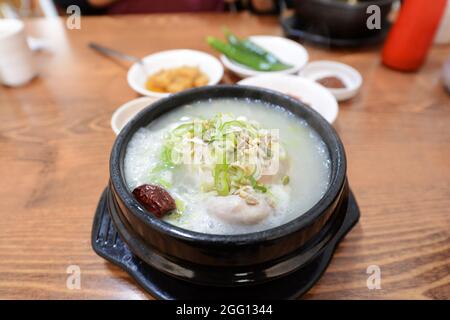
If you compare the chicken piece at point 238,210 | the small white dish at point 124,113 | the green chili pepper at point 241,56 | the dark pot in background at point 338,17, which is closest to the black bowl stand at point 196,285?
the chicken piece at point 238,210

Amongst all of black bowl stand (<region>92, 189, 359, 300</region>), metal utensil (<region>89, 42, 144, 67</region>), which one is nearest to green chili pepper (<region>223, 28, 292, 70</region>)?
metal utensil (<region>89, 42, 144, 67</region>)

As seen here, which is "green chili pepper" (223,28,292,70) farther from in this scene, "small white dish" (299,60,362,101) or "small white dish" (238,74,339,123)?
"small white dish" (238,74,339,123)

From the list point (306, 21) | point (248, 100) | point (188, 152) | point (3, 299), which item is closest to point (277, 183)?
point (188, 152)

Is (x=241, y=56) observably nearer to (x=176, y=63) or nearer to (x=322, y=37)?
(x=176, y=63)

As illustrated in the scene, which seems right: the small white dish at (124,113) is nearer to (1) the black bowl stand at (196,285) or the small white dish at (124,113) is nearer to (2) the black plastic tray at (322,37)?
(1) the black bowl stand at (196,285)

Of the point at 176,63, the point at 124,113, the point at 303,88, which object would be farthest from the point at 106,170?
the point at 303,88
